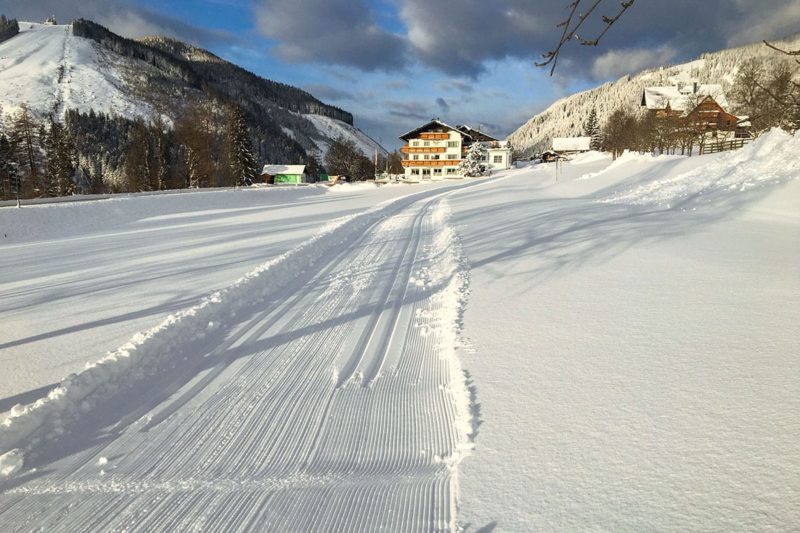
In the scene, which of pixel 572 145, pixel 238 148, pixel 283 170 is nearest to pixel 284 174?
pixel 283 170

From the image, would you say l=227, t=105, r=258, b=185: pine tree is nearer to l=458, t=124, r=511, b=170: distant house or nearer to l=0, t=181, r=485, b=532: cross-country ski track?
l=458, t=124, r=511, b=170: distant house

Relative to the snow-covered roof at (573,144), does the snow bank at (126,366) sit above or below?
below

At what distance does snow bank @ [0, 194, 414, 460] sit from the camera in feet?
11.1

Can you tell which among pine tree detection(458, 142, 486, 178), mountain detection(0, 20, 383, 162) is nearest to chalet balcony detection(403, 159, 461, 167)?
pine tree detection(458, 142, 486, 178)

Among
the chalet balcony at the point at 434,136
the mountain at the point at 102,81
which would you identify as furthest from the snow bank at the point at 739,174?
the mountain at the point at 102,81

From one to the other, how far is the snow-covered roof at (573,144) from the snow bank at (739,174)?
93.7m

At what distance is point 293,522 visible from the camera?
246 cm

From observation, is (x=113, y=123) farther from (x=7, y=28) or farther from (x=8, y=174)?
(x=7, y=28)

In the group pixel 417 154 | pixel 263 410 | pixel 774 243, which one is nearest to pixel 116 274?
pixel 263 410

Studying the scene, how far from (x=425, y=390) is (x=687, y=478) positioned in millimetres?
2171

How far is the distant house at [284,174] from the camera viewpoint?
294 ft

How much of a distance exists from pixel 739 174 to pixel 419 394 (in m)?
18.2

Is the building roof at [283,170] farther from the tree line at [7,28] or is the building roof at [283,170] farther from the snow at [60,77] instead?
the tree line at [7,28]

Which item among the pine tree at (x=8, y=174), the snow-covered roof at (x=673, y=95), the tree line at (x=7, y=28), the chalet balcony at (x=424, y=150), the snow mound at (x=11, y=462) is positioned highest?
the tree line at (x=7, y=28)
